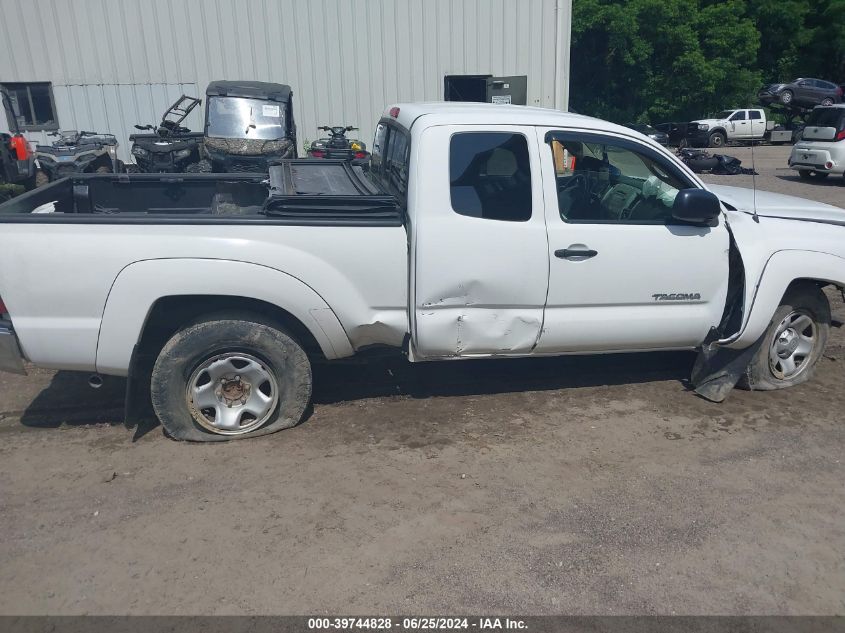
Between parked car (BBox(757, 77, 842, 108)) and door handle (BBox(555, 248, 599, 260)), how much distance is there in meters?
33.2

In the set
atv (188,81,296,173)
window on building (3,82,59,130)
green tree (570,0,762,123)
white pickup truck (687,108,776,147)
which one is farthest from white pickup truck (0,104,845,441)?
green tree (570,0,762,123)

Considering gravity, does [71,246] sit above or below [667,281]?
above

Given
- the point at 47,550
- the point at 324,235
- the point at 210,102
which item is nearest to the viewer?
the point at 47,550

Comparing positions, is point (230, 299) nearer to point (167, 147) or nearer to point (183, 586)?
point (183, 586)

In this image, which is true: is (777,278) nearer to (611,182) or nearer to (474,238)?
(611,182)

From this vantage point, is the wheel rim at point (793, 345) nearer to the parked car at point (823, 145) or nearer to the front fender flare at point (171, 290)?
the front fender flare at point (171, 290)

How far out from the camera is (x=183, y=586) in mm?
3314

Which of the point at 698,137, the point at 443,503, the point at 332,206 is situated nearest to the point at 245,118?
the point at 332,206

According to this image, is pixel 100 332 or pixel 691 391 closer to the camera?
pixel 100 332

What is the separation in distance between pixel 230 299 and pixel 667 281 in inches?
108

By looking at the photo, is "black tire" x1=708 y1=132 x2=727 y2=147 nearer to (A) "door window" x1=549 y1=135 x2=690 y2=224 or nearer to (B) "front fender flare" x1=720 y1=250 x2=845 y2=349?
(B) "front fender flare" x1=720 y1=250 x2=845 y2=349

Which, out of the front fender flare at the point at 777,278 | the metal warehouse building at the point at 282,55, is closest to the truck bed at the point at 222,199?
the front fender flare at the point at 777,278

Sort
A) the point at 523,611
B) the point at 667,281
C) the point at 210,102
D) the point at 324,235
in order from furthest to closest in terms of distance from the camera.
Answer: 1. the point at 210,102
2. the point at 667,281
3. the point at 324,235
4. the point at 523,611

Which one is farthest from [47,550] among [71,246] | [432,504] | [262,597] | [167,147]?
[167,147]
